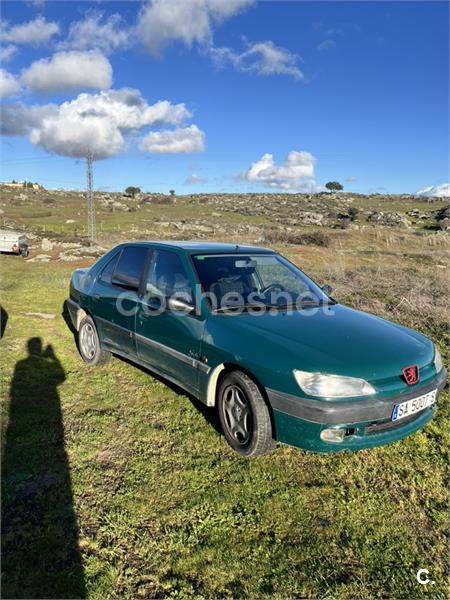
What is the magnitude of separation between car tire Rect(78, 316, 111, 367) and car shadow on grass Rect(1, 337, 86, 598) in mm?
788

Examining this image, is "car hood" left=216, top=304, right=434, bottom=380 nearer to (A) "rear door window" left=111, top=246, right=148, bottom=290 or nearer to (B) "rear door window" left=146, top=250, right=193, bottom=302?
(B) "rear door window" left=146, top=250, right=193, bottom=302

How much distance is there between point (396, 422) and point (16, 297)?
27.3ft

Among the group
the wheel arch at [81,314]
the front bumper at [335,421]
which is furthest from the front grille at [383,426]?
the wheel arch at [81,314]

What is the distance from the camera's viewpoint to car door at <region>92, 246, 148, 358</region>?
14.4ft

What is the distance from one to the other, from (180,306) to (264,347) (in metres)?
0.96

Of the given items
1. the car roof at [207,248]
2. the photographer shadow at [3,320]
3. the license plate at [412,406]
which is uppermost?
the car roof at [207,248]

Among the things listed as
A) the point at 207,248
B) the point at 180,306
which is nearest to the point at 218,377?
the point at 180,306

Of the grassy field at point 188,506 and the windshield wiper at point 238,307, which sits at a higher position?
the windshield wiper at point 238,307

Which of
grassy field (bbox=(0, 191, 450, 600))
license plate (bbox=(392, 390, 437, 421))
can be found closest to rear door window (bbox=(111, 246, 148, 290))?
grassy field (bbox=(0, 191, 450, 600))

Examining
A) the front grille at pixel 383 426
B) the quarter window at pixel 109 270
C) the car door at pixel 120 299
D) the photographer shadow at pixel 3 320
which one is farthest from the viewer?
the photographer shadow at pixel 3 320

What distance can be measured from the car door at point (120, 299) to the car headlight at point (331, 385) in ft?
6.86

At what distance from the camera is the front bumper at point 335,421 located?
280 centimetres

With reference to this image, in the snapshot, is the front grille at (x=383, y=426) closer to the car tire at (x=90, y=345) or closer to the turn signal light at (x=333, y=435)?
the turn signal light at (x=333, y=435)

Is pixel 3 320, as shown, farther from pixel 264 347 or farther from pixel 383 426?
pixel 383 426
